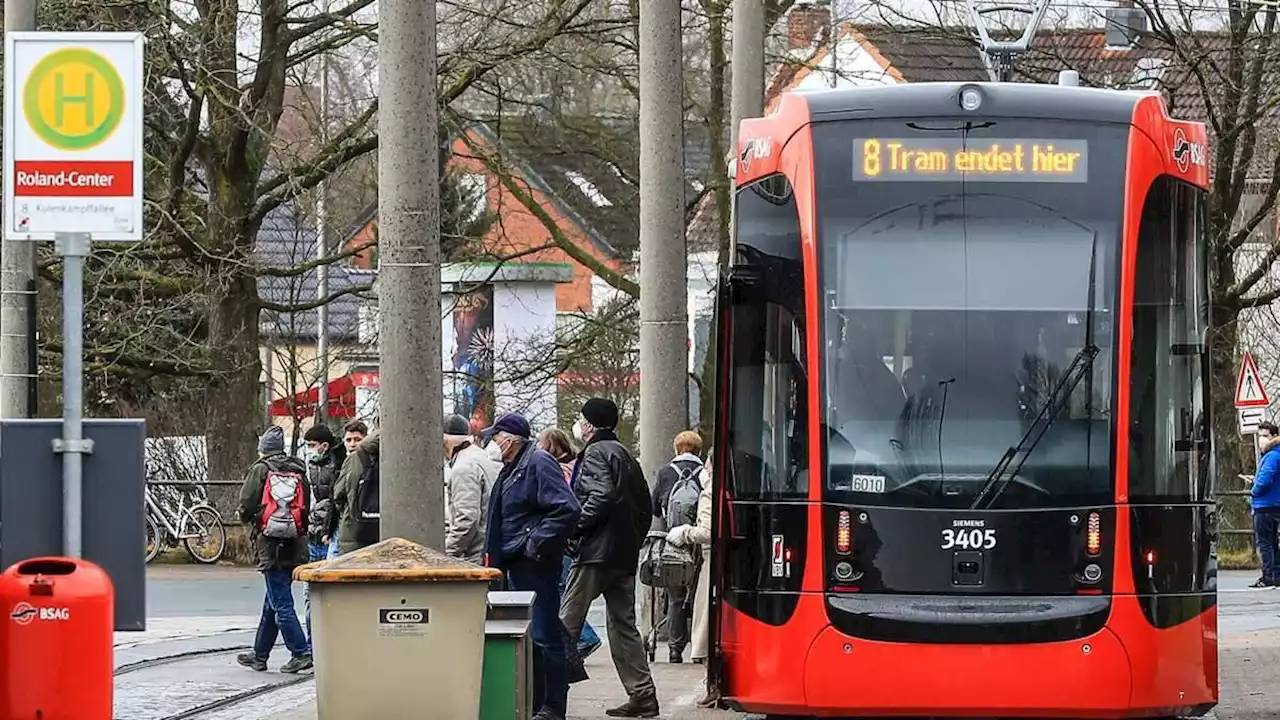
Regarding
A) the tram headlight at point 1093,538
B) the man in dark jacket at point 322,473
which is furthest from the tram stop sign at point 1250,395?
the tram headlight at point 1093,538

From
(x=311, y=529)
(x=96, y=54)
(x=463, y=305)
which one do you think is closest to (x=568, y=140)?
(x=463, y=305)

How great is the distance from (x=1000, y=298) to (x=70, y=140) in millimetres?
4510

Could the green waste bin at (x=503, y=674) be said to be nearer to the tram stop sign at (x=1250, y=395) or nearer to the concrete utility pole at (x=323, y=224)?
the concrete utility pole at (x=323, y=224)

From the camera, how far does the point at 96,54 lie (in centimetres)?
825

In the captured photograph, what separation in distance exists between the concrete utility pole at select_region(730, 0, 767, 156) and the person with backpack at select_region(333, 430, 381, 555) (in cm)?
536

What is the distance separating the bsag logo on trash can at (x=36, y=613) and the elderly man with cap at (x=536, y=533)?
370 cm

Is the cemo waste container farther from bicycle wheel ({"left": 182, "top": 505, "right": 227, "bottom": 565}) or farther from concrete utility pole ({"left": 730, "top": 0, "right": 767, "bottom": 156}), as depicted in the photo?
bicycle wheel ({"left": 182, "top": 505, "right": 227, "bottom": 565})

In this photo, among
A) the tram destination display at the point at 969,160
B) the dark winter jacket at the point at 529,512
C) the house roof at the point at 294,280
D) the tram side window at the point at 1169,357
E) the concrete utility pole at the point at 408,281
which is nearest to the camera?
the tram side window at the point at 1169,357

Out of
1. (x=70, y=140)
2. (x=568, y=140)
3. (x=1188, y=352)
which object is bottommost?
(x=1188, y=352)

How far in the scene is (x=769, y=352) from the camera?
10.9 metres

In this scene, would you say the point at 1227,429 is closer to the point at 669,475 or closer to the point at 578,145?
the point at 578,145

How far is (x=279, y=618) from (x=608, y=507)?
4.05m

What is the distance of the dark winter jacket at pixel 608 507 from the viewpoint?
12.3 meters

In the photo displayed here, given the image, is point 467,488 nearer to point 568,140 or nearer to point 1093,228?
point 1093,228
